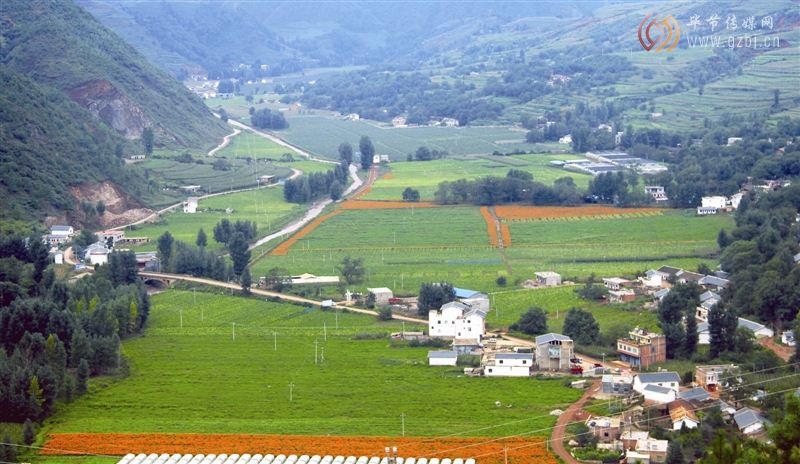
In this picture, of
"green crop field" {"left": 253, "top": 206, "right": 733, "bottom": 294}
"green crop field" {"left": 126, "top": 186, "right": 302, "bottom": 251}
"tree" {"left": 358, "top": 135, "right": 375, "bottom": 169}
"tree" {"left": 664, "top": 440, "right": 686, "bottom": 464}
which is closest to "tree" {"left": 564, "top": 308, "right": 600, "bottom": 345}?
"green crop field" {"left": 253, "top": 206, "right": 733, "bottom": 294}

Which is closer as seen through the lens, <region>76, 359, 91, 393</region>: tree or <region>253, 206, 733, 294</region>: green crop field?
<region>76, 359, 91, 393</region>: tree

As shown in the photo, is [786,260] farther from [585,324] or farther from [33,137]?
[33,137]

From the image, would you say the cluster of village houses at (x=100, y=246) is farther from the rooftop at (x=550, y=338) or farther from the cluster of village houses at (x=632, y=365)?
the rooftop at (x=550, y=338)

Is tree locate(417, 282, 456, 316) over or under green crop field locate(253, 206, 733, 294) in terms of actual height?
under

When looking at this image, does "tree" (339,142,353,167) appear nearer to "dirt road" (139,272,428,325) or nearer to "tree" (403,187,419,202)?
"tree" (403,187,419,202)

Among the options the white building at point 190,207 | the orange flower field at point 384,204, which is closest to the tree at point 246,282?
the white building at point 190,207

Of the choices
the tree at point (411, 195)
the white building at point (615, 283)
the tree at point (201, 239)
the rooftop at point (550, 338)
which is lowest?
the rooftop at point (550, 338)

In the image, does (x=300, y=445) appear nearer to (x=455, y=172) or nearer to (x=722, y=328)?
(x=722, y=328)
